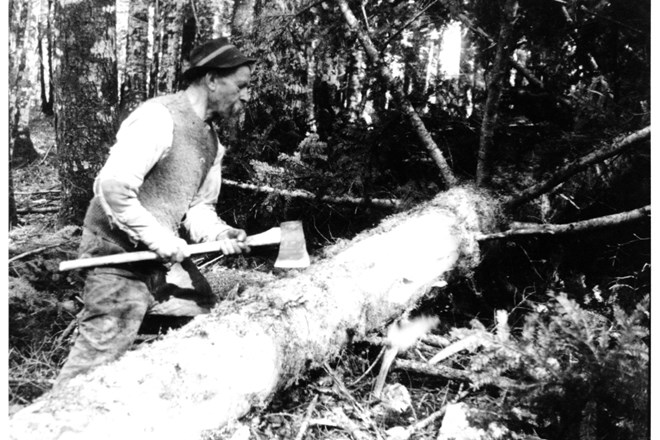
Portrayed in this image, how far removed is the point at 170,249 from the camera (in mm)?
2340

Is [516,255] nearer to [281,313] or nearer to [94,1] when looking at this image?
[281,313]

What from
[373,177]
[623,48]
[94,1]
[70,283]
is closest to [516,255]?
[373,177]

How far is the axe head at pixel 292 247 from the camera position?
2.65 metres

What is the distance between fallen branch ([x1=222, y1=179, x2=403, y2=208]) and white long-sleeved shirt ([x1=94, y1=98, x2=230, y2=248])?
1.80m

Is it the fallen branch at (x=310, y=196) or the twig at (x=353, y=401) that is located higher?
the fallen branch at (x=310, y=196)

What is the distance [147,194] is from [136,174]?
0.21m

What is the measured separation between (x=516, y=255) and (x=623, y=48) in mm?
1533

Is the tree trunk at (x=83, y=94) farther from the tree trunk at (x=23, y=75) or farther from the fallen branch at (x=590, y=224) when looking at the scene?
the fallen branch at (x=590, y=224)

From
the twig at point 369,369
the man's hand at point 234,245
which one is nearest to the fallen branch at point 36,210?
the man's hand at point 234,245

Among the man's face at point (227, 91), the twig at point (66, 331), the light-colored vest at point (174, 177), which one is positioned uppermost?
the man's face at point (227, 91)

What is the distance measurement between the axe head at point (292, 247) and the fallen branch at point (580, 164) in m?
1.67

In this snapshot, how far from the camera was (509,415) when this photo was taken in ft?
6.43

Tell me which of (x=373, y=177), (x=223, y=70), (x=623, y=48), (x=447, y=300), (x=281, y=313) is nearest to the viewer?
(x=281, y=313)

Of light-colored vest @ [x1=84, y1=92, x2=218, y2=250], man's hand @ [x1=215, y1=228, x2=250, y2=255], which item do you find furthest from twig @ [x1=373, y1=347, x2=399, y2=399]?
light-colored vest @ [x1=84, y1=92, x2=218, y2=250]
